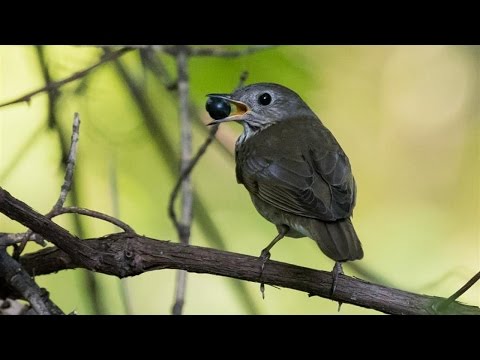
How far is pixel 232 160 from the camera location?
4723 mm

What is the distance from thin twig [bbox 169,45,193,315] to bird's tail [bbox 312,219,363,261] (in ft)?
2.15

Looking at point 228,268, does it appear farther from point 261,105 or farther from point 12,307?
point 261,105

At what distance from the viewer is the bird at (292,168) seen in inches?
134

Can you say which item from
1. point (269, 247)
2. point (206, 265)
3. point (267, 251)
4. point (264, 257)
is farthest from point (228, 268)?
point (269, 247)

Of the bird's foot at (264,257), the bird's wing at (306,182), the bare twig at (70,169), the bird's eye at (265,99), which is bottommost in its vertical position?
the bird's foot at (264,257)

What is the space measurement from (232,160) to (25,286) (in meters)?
A: 1.76

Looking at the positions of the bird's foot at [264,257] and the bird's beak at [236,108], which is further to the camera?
the bird's beak at [236,108]

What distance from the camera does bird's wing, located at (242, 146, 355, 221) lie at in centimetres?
353

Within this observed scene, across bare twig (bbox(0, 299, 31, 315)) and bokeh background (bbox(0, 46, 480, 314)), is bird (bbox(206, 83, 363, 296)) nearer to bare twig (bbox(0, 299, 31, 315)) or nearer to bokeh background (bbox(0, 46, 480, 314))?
bokeh background (bbox(0, 46, 480, 314))

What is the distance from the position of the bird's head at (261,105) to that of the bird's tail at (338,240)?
1159 millimetres

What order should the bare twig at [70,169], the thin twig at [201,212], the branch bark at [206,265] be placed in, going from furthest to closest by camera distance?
the thin twig at [201,212], the bare twig at [70,169], the branch bark at [206,265]

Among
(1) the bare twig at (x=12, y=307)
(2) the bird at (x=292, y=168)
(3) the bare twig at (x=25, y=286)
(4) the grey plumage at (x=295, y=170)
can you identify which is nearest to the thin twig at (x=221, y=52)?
(2) the bird at (x=292, y=168)

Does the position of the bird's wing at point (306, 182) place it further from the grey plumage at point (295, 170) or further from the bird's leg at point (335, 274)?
the bird's leg at point (335, 274)

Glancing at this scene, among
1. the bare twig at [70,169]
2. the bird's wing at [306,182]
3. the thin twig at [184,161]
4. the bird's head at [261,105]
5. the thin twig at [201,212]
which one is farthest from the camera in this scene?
the bird's head at [261,105]
